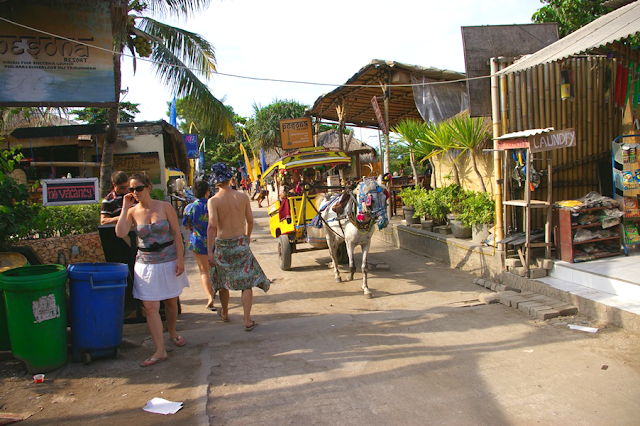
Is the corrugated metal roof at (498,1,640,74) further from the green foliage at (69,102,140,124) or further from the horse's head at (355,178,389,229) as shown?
the green foliage at (69,102,140,124)

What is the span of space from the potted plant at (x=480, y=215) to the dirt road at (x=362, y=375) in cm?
231

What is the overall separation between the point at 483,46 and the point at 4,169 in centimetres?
702

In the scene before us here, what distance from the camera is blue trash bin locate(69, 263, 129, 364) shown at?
426cm

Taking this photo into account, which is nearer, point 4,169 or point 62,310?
point 62,310

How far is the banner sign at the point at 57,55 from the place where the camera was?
22.1ft

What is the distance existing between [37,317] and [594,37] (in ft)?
22.3

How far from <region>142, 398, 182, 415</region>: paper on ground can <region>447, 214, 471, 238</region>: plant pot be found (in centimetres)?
650

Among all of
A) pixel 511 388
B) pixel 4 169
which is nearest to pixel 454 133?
pixel 511 388

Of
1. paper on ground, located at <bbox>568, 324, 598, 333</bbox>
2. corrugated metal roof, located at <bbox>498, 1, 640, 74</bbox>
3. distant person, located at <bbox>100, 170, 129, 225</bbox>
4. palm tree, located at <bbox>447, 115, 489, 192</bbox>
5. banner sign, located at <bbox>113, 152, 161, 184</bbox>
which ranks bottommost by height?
paper on ground, located at <bbox>568, 324, 598, 333</bbox>

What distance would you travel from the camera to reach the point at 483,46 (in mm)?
7340

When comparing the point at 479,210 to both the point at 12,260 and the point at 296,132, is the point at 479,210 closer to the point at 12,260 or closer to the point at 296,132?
the point at 12,260

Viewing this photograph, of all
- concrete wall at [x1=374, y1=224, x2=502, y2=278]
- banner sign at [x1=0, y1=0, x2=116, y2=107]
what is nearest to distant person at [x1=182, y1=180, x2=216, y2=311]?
banner sign at [x1=0, y1=0, x2=116, y2=107]

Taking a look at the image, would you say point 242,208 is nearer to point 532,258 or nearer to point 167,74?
point 532,258

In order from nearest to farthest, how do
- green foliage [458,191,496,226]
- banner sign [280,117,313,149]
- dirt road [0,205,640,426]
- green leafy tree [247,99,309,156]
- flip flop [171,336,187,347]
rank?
1. dirt road [0,205,640,426]
2. flip flop [171,336,187,347]
3. green foliage [458,191,496,226]
4. banner sign [280,117,313,149]
5. green leafy tree [247,99,309,156]
